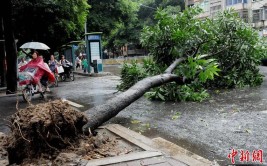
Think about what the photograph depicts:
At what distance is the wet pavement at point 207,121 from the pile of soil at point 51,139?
4.40 feet

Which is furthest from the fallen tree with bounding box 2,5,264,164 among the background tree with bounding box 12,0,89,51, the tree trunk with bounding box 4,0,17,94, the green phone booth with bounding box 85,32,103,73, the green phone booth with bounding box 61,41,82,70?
the green phone booth with bounding box 61,41,82,70

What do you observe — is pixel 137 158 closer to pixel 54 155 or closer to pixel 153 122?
pixel 54 155

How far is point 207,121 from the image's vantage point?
20.2 feet

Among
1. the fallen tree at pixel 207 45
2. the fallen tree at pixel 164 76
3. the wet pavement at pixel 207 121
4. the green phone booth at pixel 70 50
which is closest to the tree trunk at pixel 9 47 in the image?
the wet pavement at pixel 207 121

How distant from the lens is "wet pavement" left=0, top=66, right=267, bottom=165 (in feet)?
15.1

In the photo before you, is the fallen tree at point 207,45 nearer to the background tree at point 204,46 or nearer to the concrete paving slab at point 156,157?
the background tree at point 204,46

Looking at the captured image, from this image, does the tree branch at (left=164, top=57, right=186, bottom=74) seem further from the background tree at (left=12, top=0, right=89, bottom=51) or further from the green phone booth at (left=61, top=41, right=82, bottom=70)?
the green phone booth at (left=61, top=41, right=82, bottom=70)

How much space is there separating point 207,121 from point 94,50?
16112mm

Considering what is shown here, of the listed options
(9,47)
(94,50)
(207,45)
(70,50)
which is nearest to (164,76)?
(207,45)

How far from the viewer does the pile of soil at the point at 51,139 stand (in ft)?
13.0

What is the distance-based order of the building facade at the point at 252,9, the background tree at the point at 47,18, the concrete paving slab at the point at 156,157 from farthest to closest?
the building facade at the point at 252,9 < the background tree at the point at 47,18 < the concrete paving slab at the point at 156,157

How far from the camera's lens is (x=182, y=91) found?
8914 mm

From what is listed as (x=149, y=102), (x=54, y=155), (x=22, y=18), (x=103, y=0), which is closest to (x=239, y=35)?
(x=149, y=102)

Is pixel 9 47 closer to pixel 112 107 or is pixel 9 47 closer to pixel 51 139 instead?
pixel 112 107
